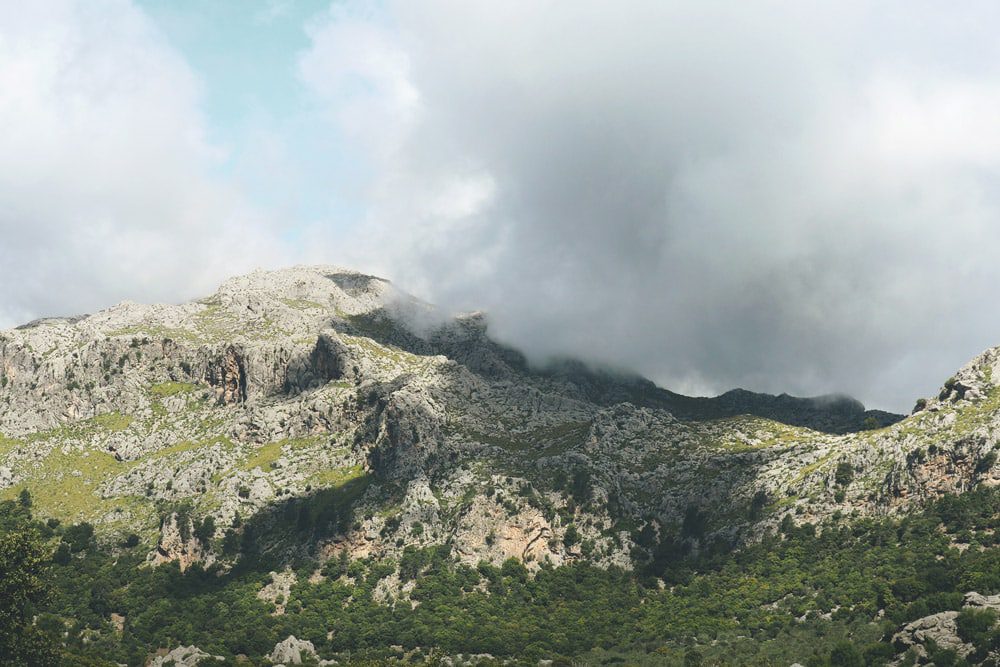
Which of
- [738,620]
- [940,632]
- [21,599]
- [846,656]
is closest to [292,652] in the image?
[21,599]

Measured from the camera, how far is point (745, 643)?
16038 centimetres

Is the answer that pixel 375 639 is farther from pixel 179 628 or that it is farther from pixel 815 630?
pixel 815 630

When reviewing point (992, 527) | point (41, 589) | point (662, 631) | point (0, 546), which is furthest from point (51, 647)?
point (992, 527)

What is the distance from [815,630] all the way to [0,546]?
14991 cm

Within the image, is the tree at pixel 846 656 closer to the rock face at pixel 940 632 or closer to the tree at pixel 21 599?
the rock face at pixel 940 632

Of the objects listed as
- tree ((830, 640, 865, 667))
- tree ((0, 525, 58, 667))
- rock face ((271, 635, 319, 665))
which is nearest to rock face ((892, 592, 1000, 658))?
tree ((830, 640, 865, 667))

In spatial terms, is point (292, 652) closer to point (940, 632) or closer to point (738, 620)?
point (738, 620)

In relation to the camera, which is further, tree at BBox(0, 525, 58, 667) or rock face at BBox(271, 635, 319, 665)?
Answer: rock face at BBox(271, 635, 319, 665)

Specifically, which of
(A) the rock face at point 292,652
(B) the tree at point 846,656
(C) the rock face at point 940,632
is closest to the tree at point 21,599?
(A) the rock face at point 292,652

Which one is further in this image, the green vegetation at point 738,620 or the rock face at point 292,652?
the rock face at point 292,652

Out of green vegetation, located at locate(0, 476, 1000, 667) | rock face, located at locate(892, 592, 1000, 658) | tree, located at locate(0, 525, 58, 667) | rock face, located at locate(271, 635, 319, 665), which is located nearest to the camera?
rock face, located at locate(892, 592, 1000, 658)

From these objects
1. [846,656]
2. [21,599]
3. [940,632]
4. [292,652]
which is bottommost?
[292,652]

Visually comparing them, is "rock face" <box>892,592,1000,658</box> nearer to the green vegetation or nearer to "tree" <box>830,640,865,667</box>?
"tree" <box>830,640,865,667</box>

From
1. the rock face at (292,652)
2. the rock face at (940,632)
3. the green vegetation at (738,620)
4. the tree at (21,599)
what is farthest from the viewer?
the rock face at (292,652)
